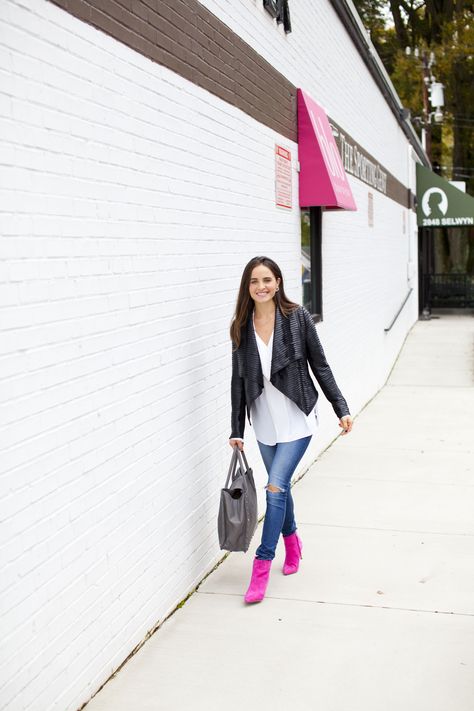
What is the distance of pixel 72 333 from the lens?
145 inches

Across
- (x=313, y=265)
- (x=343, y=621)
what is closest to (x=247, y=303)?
(x=343, y=621)

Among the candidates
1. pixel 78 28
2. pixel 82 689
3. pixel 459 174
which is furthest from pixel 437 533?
pixel 459 174

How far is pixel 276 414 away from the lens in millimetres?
5109

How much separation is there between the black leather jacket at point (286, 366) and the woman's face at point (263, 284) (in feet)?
0.41

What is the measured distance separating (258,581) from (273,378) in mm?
1106

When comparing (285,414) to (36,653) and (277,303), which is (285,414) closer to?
(277,303)

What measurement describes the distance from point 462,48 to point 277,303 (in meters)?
29.9

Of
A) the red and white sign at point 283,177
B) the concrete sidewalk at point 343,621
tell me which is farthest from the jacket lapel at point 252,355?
the red and white sign at point 283,177

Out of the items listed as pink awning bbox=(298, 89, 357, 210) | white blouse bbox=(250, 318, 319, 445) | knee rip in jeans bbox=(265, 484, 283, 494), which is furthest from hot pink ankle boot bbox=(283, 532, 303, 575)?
pink awning bbox=(298, 89, 357, 210)

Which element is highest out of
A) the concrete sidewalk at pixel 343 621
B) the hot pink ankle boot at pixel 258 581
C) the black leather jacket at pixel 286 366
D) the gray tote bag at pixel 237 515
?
the black leather jacket at pixel 286 366

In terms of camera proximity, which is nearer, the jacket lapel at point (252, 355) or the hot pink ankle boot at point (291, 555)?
the jacket lapel at point (252, 355)

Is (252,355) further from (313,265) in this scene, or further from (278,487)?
(313,265)

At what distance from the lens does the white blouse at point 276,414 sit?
5086 millimetres

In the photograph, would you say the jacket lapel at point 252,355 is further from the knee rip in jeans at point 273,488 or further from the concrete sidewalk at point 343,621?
the concrete sidewalk at point 343,621
